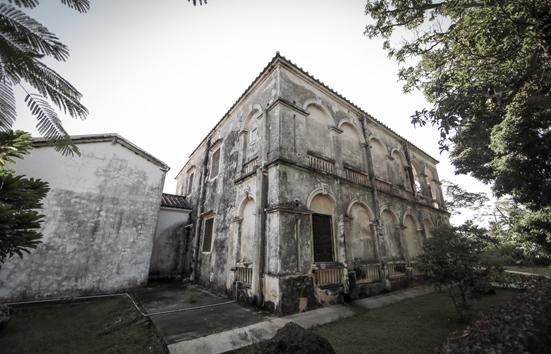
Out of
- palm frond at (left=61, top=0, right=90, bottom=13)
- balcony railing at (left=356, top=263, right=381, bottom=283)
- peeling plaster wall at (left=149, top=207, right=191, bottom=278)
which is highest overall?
palm frond at (left=61, top=0, right=90, bottom=13)

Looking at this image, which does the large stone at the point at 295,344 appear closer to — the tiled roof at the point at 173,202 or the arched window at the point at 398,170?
the arched window at the point at 398,170

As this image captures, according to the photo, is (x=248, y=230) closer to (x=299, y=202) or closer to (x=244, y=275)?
(x=244, y=275)

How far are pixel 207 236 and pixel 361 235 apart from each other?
26.2 ft

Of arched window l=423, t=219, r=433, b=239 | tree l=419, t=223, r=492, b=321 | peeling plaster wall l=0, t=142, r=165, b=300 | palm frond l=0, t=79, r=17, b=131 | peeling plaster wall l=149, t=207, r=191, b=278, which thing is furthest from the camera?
arched window l=423, t=219, r=433, b=239

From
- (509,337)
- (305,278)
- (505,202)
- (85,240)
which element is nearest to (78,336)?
(85,240)

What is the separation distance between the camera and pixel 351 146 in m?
11.4

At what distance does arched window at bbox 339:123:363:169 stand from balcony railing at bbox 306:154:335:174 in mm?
1496

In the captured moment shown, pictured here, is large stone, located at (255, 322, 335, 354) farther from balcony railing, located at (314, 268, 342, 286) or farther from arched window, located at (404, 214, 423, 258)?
arched window, located at (404, 214, 423, 258)

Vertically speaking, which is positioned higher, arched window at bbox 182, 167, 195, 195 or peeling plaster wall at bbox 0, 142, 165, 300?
arched window at bbox 182, 167, 195, 195

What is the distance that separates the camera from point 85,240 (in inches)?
358

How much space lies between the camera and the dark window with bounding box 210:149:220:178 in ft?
42.4

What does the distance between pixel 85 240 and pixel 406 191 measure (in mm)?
17462

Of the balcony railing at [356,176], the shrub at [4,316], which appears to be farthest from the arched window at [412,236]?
the shrub at [4,316]

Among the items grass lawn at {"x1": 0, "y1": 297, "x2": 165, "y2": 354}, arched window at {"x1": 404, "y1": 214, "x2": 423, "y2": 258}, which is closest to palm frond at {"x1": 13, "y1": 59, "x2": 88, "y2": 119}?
grass lawn at {"x1": 0, "y1": 297, "x2": 165, "y2": 354}
